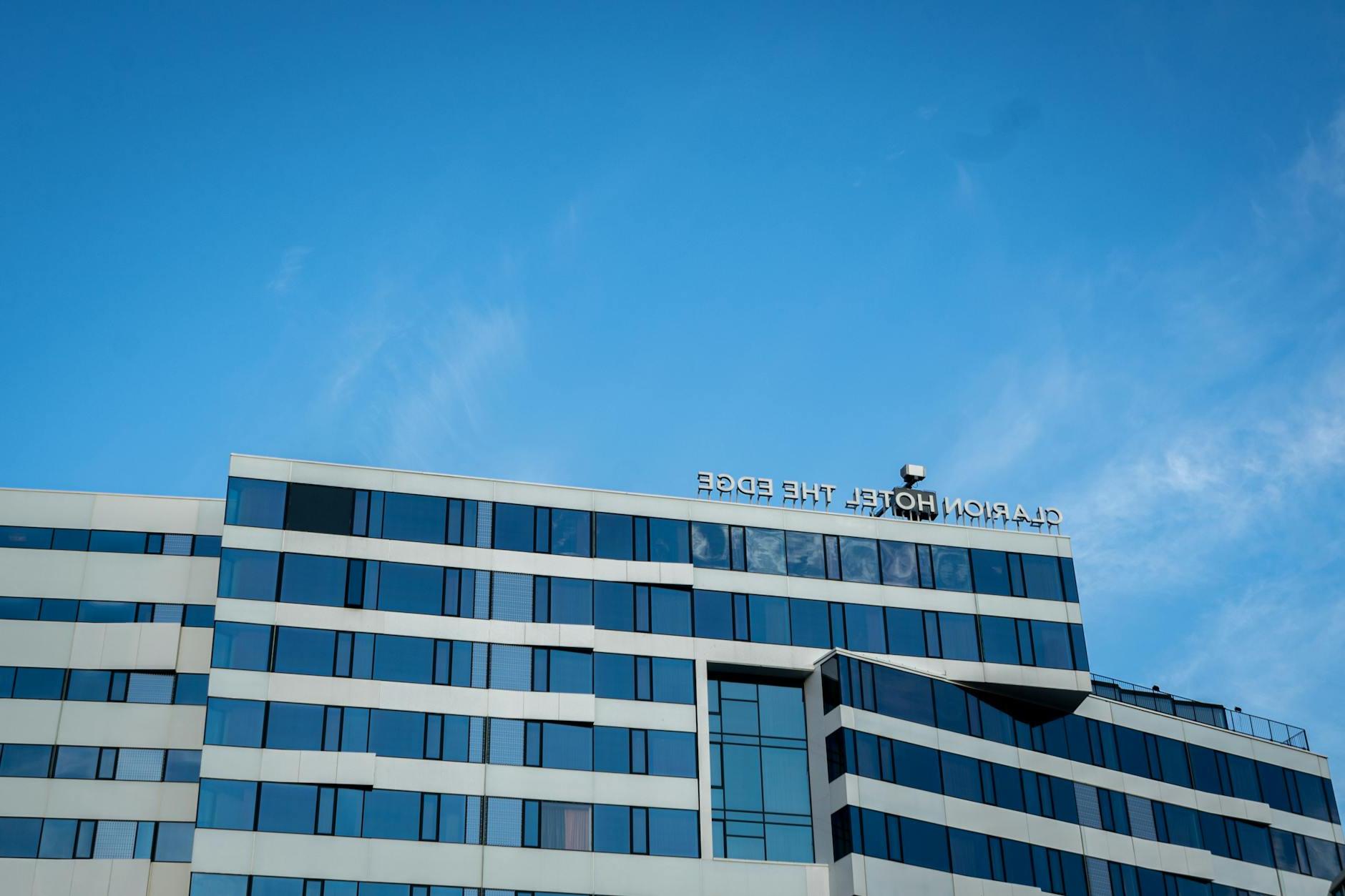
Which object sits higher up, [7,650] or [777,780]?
[7,650]

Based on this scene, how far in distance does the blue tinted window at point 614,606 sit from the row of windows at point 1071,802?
1115 centimetres

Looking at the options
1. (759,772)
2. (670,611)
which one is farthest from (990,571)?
(670,611)

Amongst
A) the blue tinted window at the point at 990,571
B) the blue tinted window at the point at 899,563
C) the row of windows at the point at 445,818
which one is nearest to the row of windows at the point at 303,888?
the row of windows at the point at 445,818

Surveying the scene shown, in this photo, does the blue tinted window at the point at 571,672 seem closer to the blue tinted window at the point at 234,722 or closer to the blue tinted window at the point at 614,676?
the blue tinted window at the point at 614,676

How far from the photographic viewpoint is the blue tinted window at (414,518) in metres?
75.9

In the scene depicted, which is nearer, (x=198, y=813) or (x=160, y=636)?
(x=198, y=813)

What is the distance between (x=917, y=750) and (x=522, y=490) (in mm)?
22675

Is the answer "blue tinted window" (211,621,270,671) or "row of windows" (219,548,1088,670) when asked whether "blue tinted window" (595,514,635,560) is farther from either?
"blue tinted window" (211,621,270,671)

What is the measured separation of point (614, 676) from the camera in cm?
7569

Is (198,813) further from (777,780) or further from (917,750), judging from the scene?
(917,750)

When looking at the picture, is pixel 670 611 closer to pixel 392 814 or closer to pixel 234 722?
pixel 392 814

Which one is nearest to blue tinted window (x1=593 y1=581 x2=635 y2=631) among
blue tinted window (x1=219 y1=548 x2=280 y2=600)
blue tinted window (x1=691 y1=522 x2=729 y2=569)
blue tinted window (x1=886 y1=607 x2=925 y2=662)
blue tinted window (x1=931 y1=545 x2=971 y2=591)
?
blue tinted window (x1=691 y1=522 x2=729 y2=569)

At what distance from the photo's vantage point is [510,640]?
246ft

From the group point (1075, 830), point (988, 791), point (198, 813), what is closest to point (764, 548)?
point (988, 791)
